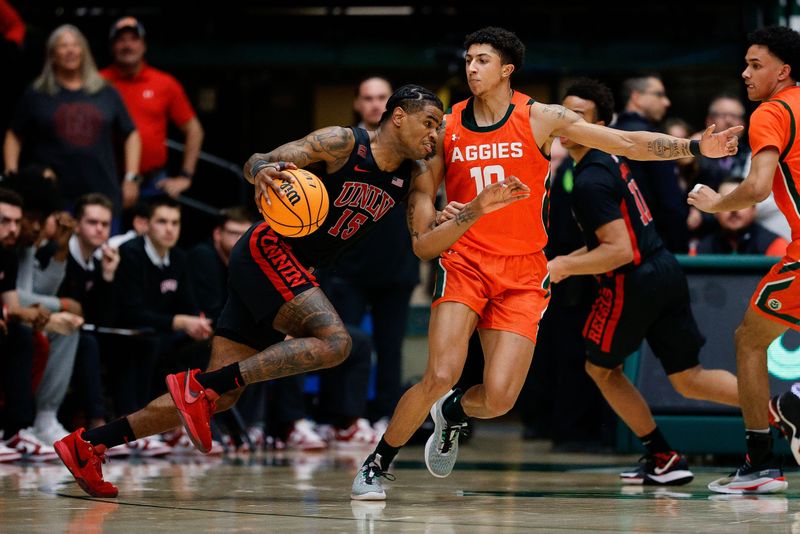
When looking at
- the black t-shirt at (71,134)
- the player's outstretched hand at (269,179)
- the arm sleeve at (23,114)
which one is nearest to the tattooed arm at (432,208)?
the player's outstretched hand at (269,179)

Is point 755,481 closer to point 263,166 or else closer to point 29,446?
point 263,166

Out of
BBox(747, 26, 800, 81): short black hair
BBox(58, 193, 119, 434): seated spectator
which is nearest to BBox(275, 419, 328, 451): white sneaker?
BBox(58, 193, 119, 434): seated spectator

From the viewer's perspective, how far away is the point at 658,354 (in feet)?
26.6

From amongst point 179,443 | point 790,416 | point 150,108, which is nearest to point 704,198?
point 790,416

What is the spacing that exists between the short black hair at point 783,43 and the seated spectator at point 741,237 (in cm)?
298

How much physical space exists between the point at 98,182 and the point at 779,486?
615 cm

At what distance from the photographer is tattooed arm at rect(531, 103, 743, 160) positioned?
6.82m

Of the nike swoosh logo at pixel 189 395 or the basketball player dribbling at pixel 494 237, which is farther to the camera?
the basketball player dribbling at pixel 494 237

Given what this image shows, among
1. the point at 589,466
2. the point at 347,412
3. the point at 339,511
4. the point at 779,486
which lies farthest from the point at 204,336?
the point at 779,486

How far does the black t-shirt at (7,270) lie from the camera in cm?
906

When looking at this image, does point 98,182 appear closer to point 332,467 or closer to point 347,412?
point 347,412

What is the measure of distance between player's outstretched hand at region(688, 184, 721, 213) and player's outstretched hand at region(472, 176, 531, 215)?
1.17 metres

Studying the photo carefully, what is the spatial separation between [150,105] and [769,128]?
6350 millimetres

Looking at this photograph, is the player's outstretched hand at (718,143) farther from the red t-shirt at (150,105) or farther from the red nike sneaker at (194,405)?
the red t-shirt at (150,105)
